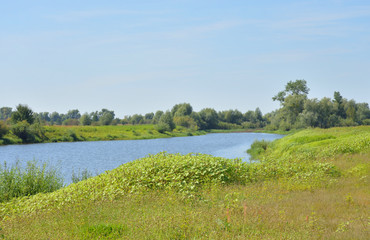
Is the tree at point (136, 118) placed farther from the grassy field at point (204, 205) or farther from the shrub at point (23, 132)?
the grassy field at point (204, 205)

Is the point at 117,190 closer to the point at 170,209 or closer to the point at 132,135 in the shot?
the point at 170,209

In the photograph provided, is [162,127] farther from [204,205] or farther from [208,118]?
[204,205]

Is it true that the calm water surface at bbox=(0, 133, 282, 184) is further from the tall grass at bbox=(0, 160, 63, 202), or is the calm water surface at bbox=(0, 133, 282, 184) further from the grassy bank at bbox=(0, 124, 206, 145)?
the grassy bank at bbox=(0, 124, 206, 145)

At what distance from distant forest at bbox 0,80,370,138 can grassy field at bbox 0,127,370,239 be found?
53008 millimetres

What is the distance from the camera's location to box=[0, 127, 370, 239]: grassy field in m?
6.03

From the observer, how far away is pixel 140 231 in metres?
5.94

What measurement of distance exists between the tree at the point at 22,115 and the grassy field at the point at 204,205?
191 feet

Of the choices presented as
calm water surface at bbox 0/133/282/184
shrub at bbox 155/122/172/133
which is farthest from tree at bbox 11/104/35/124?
shrub at bbox 155/122/172/133

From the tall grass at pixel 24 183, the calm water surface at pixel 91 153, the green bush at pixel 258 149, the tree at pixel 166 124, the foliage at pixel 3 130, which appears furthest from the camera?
the tree at pixel 166 124

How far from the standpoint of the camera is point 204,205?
7.75 meters

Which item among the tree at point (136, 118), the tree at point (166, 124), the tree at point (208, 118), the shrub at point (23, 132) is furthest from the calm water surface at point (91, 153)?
the tree at point (136, 118)

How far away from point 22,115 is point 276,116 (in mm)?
59441

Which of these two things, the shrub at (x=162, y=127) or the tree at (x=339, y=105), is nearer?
the tree at (x=339, y=105)

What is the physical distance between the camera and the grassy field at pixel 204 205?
6031 millimetres
